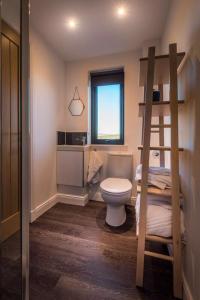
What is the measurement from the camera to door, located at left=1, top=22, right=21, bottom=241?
0.86m

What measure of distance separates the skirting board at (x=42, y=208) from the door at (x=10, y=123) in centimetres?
117

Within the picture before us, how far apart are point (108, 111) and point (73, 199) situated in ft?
4.94

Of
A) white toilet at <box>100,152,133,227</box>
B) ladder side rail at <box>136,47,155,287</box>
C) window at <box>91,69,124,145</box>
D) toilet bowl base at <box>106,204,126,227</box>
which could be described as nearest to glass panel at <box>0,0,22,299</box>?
ladder side rail at <box>136,47,155,287</box>

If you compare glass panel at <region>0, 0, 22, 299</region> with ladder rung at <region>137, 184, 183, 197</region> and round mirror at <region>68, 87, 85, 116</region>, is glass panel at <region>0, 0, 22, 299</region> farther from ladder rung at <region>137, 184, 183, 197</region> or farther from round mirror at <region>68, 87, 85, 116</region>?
round mirror at <region>68, 87, 85, 116</region>

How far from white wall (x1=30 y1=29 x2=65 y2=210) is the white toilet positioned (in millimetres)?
843

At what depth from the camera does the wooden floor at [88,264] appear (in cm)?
114

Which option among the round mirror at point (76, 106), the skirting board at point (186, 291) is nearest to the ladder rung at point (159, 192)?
the skirting board at point (186, 291)

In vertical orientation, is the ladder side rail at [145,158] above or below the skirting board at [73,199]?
above

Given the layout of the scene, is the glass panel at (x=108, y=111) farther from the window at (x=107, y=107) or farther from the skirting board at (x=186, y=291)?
the skirting board at (x=186, y=291)

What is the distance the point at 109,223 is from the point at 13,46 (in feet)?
6.20

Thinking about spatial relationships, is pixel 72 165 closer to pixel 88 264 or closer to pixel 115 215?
pixel 115 215

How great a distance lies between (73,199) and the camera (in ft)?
8.48

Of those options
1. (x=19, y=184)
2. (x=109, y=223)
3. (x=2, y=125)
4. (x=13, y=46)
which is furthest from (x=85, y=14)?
(x=109, y=223)

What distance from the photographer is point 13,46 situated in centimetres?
90
